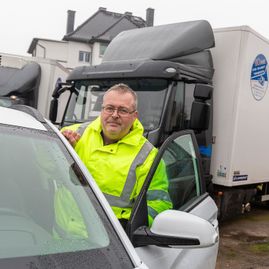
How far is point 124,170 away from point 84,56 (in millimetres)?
46267

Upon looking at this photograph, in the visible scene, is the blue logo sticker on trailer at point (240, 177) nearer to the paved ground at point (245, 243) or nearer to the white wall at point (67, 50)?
the paved ground at point (245, 243)

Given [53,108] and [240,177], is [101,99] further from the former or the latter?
[240,177]

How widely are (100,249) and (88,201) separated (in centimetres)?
26

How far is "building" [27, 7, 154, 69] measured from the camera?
152ft

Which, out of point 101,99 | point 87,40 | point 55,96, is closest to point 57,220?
point 101,99

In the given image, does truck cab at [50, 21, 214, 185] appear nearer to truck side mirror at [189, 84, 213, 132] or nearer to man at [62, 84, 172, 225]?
truck side mirror at [189, 84, 213, 132]

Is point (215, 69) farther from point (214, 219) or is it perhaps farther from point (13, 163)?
point (13, 163)

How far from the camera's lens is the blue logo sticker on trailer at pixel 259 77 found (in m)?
7.35

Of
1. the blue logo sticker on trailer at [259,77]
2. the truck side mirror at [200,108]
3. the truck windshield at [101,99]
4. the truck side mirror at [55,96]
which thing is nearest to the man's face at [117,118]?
the truck windshield at [101,99]

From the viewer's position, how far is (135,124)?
3.10m

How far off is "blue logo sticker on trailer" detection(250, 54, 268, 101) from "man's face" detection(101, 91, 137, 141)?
4.65m

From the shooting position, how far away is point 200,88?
6.14 metres

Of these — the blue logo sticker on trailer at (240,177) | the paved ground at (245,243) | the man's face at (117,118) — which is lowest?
the paved ground at (245,243)

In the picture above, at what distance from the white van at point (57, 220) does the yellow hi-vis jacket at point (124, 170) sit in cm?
17
